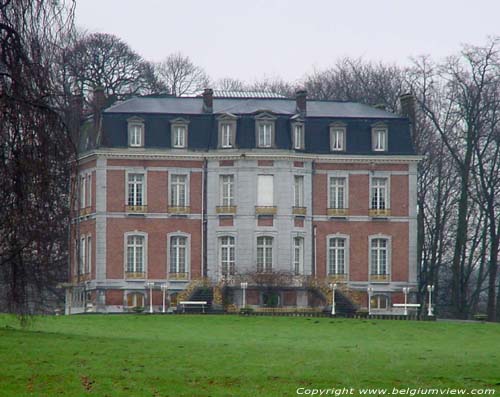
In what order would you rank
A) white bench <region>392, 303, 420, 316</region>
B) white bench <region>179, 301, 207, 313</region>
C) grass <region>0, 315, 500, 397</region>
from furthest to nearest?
1. white bench <region>392, 303, 420, 316</region>
2. white bench <region>179, 301, 207, 313</region>
3. grass <region>0, 315, 500, 397</region>

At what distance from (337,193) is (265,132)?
13.2ft

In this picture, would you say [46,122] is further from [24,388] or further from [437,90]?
[437,90]

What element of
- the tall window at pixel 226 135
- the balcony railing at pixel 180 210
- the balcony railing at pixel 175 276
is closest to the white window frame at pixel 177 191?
the balcony railing at pixel 180 210

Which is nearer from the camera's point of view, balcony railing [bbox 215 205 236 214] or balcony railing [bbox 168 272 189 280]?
balcony railing [bbox 168 272 189 280]

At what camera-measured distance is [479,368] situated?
2909 cm

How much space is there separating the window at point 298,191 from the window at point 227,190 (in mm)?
2434

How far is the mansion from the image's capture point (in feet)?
201

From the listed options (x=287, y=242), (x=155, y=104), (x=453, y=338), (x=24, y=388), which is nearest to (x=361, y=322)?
(x=453, y=338)

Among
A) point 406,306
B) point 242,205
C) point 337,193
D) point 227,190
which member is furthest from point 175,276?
point 406,306

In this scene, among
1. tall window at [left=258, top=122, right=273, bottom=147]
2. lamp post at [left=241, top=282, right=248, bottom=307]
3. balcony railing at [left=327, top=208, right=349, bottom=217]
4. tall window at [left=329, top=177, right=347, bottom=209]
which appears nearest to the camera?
lamp post at [left=241, top=282, right=248, bottom=307]

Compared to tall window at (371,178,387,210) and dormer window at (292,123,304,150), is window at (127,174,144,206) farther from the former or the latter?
tall window at (371,178,387,210)

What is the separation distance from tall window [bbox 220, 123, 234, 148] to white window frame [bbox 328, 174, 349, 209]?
13.9 ft

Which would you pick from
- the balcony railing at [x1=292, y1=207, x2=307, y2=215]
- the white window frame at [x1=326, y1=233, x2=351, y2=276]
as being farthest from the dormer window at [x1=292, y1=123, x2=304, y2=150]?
the white window frame at [x1=326, y1=233, x2=351, y2=276]

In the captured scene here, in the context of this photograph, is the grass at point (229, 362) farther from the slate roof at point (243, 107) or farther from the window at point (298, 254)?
the slate roof at point (243, 107)
